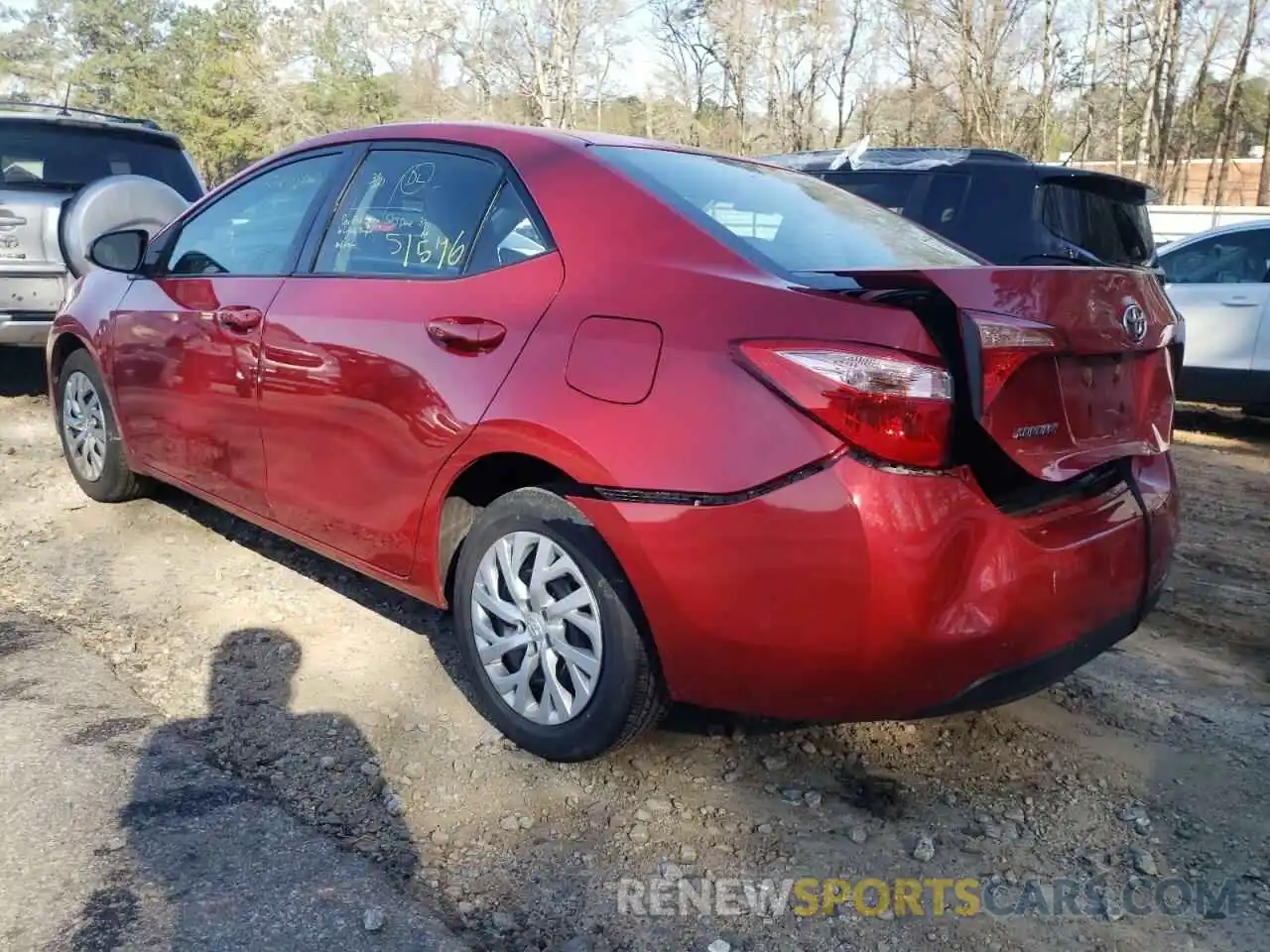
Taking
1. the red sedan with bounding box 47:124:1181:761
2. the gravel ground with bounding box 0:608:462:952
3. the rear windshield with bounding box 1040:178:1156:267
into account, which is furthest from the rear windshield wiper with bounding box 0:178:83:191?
the rear windshield with bounding box 1040:178:1156:267

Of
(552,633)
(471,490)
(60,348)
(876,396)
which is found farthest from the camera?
(60,348)

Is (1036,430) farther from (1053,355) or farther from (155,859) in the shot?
(155,859)

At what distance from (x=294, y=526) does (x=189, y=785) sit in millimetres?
1070

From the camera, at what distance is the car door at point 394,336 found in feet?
9.36

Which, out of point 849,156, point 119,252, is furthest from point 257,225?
point 849,156

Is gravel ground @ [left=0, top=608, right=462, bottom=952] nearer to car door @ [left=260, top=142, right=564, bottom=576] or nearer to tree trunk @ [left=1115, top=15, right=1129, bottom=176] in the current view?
car door @ [left=260, top=142, right=564, bottom=576]

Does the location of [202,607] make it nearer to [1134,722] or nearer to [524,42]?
[1134,722]

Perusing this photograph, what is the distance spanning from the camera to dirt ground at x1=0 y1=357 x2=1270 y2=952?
7.54 ft

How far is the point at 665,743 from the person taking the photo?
9.79ft

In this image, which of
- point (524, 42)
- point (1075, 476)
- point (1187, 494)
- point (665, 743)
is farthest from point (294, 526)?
point (524, 42)

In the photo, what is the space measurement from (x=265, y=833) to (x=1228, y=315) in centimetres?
755

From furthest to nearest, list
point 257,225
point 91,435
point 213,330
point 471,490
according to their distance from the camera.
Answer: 1. point 91,435
2. point 257,225
3. point 213,330
4. point 471,490

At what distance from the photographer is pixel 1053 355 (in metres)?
2.37

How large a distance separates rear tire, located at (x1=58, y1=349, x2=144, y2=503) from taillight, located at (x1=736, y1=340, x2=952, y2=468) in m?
3.50
